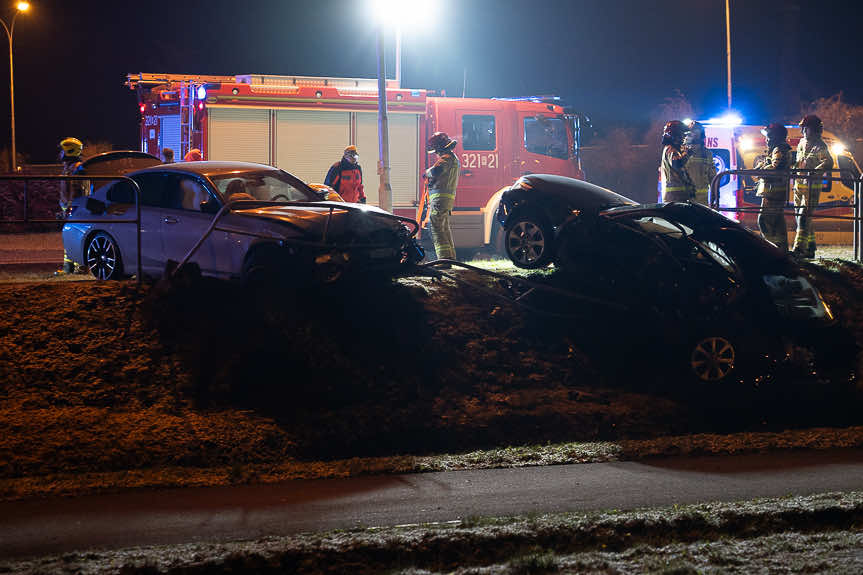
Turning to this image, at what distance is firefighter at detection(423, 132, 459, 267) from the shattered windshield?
2.78m

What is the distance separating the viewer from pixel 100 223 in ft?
32.2

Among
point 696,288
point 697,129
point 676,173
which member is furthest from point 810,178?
Answer: point 696,288

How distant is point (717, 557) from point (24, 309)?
6063 mm

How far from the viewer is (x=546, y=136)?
18141 millimetres

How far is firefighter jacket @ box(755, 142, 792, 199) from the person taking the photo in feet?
40.4

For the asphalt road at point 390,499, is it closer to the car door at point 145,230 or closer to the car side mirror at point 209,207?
the car side mirror at point 209,207

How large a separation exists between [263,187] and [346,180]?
3.96 metres

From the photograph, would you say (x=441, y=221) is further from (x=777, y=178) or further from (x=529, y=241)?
(x=777, y=178)

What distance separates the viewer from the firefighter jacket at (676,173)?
39.2ft

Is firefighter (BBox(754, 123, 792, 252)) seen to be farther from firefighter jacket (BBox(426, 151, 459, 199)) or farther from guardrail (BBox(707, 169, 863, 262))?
firefighter jacket (BBox(426, 151, 459, 199))

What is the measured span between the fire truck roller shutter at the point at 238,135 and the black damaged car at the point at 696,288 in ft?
28.9

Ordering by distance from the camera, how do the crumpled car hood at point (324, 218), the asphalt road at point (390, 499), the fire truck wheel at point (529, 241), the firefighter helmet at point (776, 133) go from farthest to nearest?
the firefighter helmet at point (776, 133) → the fire truck wheel at point (529, 241) → the crumpled car hood at point (324, 218) → the asphalt road at point (390, 499)

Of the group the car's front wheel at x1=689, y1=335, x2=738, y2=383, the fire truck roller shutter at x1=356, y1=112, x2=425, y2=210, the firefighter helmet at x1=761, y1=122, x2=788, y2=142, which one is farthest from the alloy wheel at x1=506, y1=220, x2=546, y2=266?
the fire truck roller shutter at x1=356, y1=112, x2=425, y2=210

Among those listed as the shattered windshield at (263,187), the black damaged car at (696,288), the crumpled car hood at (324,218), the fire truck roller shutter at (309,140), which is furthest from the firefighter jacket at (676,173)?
the fire truck roller shutter at (309,140)
